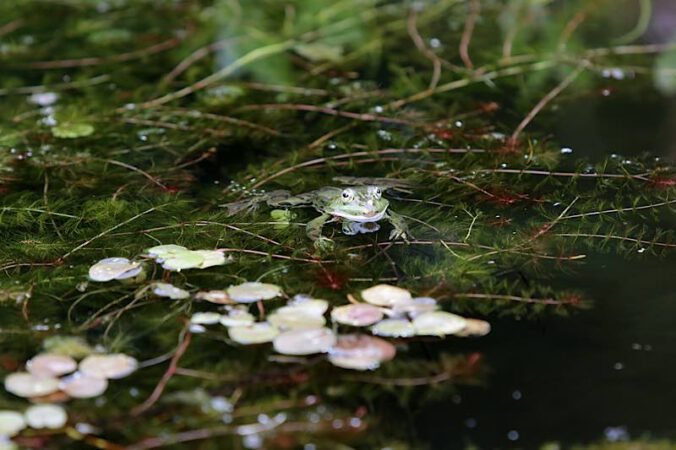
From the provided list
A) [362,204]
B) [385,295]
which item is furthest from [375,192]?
[385,295]

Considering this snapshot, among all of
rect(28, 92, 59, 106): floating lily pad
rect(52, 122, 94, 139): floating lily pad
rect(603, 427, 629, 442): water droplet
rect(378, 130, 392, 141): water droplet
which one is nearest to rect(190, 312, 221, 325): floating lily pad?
rect(603, 427, 629, 442): water droplet

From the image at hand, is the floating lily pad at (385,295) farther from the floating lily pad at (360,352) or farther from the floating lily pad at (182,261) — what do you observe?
the floating lily pad at (182,261)

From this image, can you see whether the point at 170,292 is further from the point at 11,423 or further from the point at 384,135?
the point at 384,135

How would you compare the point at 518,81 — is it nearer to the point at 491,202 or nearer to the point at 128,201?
the point at 491,202

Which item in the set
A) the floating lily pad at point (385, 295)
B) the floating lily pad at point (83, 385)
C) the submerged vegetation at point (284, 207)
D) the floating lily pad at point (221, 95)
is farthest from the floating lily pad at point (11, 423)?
the floating lily pad at point (221, 95)

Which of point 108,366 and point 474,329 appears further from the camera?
point 474,329

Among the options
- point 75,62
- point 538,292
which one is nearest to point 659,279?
point 538,292
